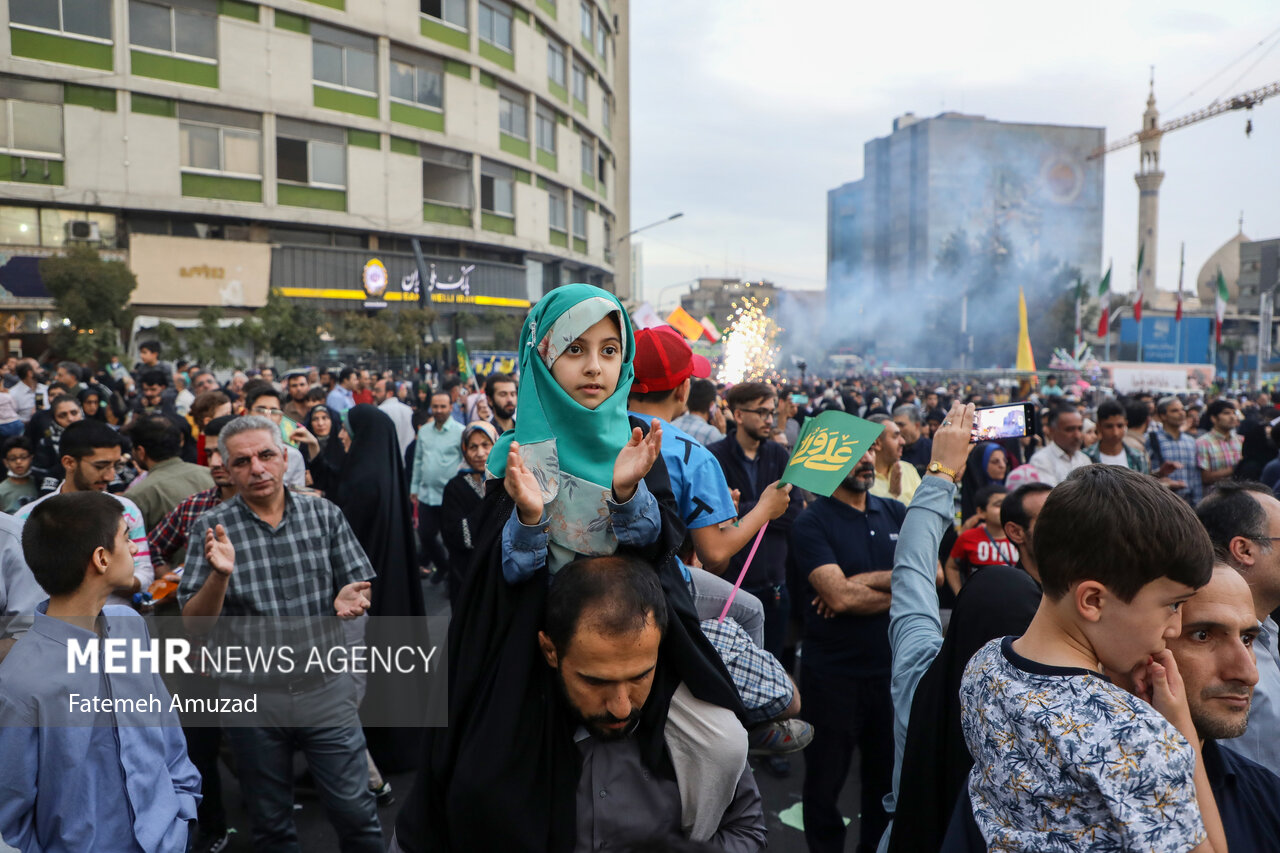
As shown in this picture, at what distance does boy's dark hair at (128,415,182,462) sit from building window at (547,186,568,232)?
→ 3415 cm

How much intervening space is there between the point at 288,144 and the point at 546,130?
1250cm

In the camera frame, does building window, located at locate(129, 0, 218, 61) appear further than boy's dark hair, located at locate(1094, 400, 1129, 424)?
Yes

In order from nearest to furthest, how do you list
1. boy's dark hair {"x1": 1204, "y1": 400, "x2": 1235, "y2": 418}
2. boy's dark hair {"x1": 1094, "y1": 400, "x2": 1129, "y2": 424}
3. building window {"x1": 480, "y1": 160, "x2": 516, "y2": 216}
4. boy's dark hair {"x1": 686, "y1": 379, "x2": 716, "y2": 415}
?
boy's dark hair {"x1": 686, "y1": 379, "x2": 716, "y2": 415} → boy's dark hair {"x1": 1094, "y1": 400, "x2": 1129, "y2": 424} → boy's dark hair {"x1": 1204, "y1": 400, "x2": 1235, "y2": 418} → building window {"x1": 480, "y1": 160, "x2": 516, "y2": 216}

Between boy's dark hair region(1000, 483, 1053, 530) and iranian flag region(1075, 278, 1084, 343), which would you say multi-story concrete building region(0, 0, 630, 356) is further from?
boy's dark hair region(1000, 483, 1053, 530)

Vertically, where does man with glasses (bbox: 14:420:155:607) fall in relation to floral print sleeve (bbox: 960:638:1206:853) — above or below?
above

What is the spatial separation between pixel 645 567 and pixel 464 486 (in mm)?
4105

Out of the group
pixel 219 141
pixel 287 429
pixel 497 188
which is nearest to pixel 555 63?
pixel 497 188

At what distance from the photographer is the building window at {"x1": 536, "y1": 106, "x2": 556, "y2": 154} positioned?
36469 mm

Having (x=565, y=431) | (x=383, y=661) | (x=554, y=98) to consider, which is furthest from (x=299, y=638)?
(x=554, y=98)

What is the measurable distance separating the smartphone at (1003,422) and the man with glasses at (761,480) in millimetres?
2158

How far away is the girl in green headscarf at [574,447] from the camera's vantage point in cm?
166

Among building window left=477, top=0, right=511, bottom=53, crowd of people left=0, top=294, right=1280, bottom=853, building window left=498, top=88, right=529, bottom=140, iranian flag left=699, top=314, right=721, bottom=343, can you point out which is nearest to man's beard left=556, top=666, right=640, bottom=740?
crowd of people left=0, top=294, right=1280, bottom=853

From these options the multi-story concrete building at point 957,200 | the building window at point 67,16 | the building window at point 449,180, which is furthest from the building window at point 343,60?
the multi-story concrete building at point 957,200

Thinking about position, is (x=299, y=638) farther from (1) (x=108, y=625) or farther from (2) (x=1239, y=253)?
(2) (x=1239, y=253)
